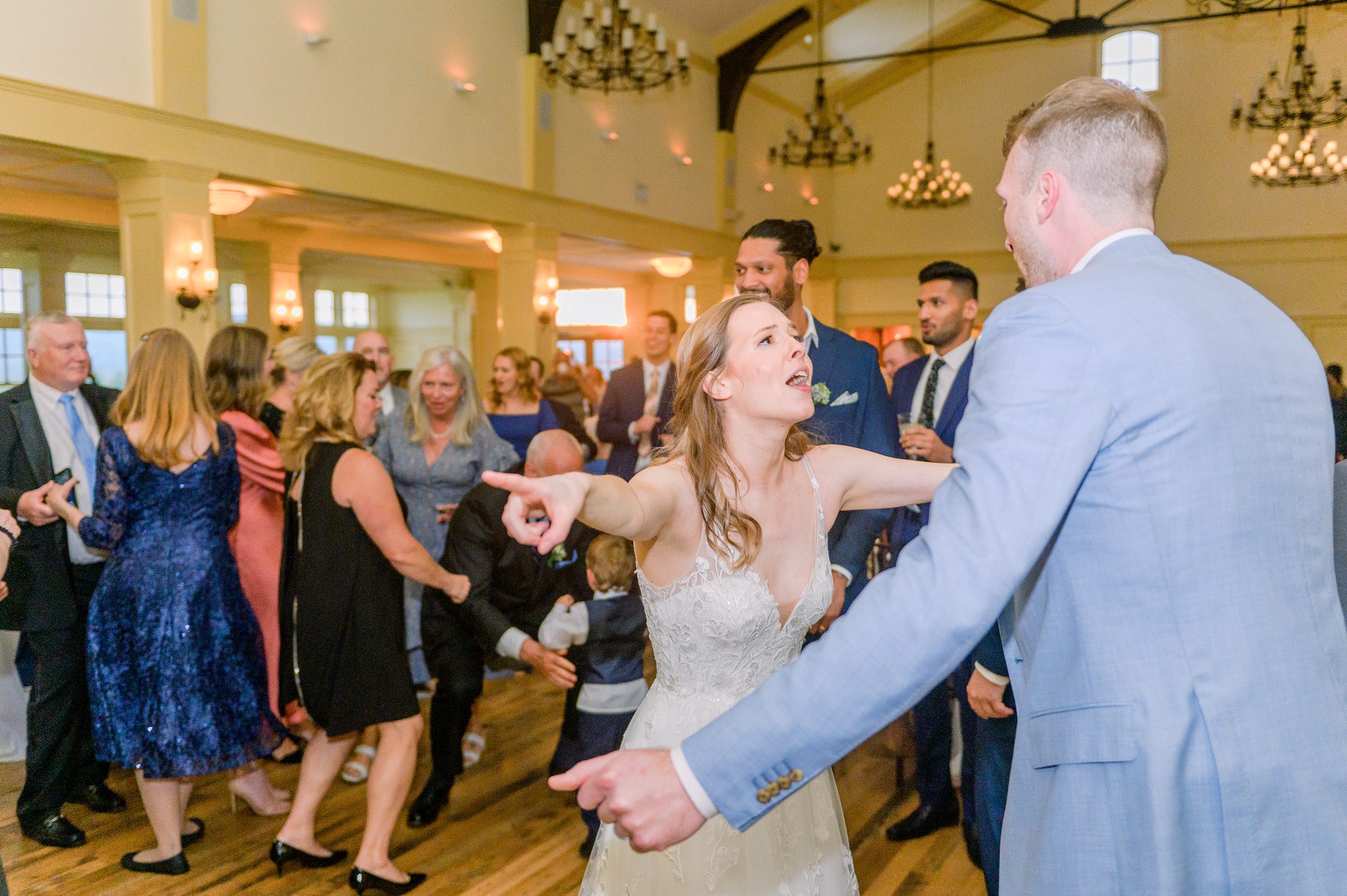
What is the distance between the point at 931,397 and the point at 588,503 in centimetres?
295

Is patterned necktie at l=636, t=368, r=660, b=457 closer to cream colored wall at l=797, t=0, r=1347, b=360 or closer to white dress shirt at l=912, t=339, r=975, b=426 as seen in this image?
white dress shirt at l=912, t=339, r=975, b=426

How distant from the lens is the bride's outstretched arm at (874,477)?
2119mm

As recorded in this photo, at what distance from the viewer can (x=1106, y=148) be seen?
1.23 m

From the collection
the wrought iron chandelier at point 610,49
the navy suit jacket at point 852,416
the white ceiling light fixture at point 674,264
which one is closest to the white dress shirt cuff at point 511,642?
the navy suit jacket at point 852,416

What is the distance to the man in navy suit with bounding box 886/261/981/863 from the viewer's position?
3387 millimetres

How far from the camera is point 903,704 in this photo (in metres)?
1.09

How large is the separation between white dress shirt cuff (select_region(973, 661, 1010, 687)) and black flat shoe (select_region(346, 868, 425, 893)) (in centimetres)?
200

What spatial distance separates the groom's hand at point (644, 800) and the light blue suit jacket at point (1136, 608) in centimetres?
4

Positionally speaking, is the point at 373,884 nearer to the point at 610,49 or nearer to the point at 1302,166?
the point at 610,49

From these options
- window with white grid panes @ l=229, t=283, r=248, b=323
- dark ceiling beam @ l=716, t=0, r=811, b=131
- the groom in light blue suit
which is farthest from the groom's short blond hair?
dark ceiling beam @ l=716, t=0, r=811, b=131

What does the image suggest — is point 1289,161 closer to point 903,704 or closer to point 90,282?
point 903,704

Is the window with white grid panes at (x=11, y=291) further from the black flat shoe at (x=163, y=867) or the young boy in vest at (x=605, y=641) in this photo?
the young boy in vest at (x=605, y=641)

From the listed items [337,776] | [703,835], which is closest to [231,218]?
[337,776]

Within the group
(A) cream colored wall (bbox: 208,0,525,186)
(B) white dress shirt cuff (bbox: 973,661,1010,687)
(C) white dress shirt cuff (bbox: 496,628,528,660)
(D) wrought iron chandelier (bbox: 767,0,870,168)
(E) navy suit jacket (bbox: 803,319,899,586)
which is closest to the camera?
(B) white dress shirt cuff (bbox: 973,661,1010,687)
